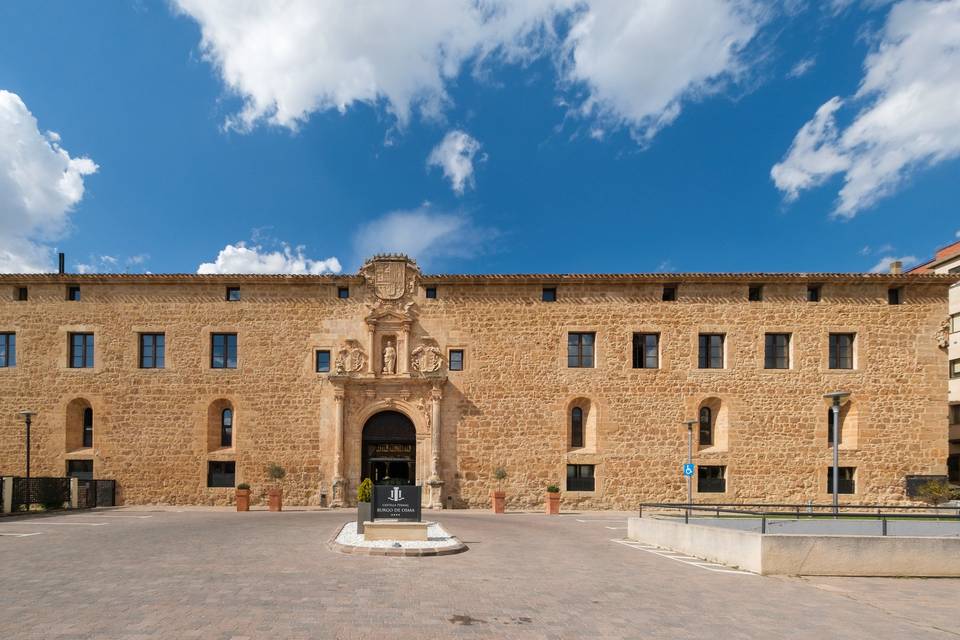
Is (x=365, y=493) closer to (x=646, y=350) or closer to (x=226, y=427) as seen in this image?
(x=226, y=427)

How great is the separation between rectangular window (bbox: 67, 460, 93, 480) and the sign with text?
1729cm

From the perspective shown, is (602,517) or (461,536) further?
(602,517)

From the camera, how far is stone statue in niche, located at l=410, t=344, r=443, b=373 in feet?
72.6

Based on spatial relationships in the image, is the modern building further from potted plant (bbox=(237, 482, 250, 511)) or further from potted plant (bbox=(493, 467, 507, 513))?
potted plant (bbox=(237, 482, 250, 511))

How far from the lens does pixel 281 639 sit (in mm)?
6188

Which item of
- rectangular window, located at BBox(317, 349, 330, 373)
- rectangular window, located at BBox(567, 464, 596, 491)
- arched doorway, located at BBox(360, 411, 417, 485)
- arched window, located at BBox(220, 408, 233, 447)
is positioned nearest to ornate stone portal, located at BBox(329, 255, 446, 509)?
arched doorway, located at BBox(360, 411, 417, 485)

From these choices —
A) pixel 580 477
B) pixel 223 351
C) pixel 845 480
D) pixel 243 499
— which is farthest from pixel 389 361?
pixel 845 480

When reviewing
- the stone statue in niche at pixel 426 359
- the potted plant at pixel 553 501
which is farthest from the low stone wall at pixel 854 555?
the stone statue in niche at pixel 426 359

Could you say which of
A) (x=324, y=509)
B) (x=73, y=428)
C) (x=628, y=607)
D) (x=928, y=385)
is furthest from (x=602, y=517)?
(x=73, y=428)

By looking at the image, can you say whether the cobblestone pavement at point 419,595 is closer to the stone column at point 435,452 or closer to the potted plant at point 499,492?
the potted plant at point 499,492

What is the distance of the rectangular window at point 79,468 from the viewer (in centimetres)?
2228

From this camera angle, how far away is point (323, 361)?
22578 millimetres

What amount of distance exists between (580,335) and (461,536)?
11265 mm

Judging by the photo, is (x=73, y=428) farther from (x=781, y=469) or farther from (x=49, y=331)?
(x=781, y=469)
